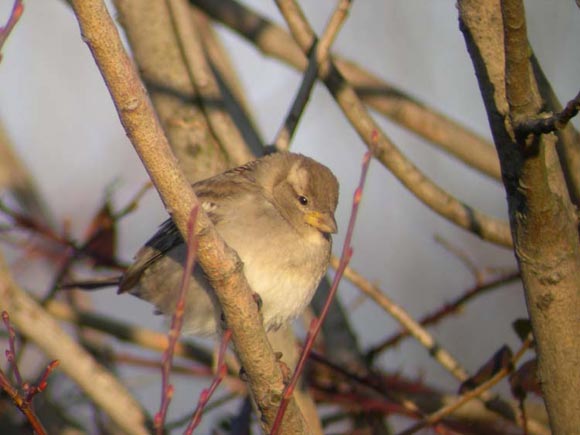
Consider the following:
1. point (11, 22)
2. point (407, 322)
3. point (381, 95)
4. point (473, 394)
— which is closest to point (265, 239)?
point (407, 322)

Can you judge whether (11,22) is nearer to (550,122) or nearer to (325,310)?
(325,310)

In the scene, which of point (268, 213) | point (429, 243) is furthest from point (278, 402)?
point (429, 243)

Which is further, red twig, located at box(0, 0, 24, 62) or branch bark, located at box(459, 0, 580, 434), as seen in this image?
branch bark, located at box(459, 0, 580, 434)

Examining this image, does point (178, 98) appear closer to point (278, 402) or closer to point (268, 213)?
point (268, 213)

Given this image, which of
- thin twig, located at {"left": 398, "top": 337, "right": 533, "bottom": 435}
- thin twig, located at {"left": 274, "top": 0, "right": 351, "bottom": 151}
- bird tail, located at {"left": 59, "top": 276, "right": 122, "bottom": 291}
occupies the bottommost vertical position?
thin twig, located at {"left": 398, "top": 337, "right": 533, "bottom": 435}

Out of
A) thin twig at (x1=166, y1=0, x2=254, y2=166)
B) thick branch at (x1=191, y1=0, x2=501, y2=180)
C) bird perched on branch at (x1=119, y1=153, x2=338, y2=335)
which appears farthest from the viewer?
thick branch at (x1=191, y1=0, x2=501, y2=180)

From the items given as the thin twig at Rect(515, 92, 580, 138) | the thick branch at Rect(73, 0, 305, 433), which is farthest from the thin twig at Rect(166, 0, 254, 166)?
the thin twig at Rect(515, 92, 580, 138)

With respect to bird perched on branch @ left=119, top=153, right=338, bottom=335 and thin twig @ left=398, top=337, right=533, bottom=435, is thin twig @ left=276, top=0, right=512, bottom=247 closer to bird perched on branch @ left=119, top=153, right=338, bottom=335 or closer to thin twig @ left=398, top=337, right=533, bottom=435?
bird perched on branch @ left=119, top=153, right=338, bottom=335
